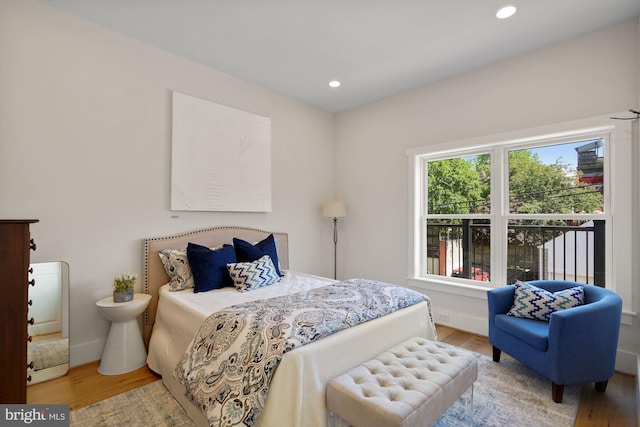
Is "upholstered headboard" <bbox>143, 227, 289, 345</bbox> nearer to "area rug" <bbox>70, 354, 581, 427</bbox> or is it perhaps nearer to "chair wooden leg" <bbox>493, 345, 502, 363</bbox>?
"area rug" <bbox>70, 354, 581, 427</bbox>

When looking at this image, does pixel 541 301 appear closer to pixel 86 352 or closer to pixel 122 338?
pixel 122 338

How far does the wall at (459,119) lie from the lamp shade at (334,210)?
25cm

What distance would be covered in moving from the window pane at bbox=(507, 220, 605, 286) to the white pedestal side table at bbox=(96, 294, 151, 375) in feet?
11.7

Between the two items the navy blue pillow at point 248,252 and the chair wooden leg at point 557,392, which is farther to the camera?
the navy blue pillow at point 248,252

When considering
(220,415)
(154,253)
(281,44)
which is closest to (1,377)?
(220,415)

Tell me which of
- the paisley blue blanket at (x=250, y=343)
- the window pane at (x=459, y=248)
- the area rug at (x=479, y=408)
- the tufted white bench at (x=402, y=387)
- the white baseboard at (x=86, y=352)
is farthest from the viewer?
the window pane at (x=459, y=248)

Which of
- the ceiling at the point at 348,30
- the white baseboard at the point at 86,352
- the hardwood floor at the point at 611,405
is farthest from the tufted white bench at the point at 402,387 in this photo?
the ceiling at the point at 348,30

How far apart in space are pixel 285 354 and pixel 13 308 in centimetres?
145

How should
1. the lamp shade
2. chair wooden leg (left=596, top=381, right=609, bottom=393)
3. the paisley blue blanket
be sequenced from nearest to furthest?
the paisley blue blanket, chair wooden leg (left=596, top=381, right=609, bottom=393), the lamp shade

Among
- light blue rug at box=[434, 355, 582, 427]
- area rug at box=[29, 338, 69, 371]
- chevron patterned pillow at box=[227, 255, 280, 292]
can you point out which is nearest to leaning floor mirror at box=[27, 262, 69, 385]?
area rug at box=[29, 338, 69, 371]

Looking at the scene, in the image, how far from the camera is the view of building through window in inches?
109

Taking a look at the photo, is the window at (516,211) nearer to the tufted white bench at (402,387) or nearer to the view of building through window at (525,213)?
the view of building through window at (525,213)

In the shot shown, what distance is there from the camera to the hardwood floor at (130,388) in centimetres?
192

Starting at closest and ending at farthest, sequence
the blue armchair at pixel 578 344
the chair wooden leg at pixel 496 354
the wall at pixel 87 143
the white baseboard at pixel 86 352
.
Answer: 1. the blue armchair at pixel 578 344
2. the wall at pixel 87 143
3. the white baseboard at pixel 86 352
4. the chair wooden leg at pixel 496 354
